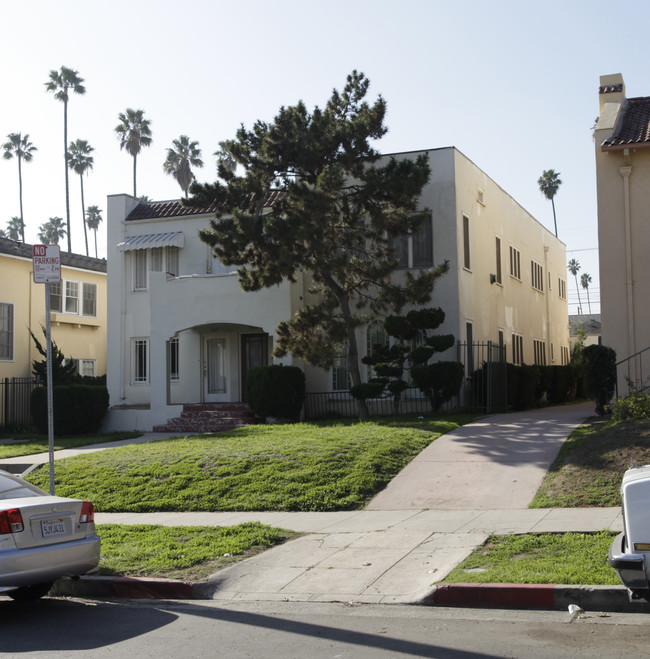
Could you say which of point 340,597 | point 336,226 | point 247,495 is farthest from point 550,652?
point 336,226

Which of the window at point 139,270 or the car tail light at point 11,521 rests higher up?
the window at point 139,270

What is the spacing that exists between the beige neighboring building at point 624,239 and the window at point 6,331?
19945 mm

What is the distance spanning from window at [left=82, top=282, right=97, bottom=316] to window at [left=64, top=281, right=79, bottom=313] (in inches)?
15.5

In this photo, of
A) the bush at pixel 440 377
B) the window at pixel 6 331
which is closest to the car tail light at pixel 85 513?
the bush at pixel 440 377

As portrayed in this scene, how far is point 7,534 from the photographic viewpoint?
7383 millimetres

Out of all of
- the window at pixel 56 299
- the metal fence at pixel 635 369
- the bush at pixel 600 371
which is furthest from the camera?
the window at pixel 56 299

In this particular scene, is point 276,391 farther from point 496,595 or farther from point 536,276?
point 536,276

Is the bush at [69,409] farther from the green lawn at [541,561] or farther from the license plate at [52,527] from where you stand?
the green lawn at [541,561]

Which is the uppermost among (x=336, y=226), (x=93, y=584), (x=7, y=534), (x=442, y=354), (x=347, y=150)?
(x=347, y=150)

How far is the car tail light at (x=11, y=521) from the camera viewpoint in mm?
7395

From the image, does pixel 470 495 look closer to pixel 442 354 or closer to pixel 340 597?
pixel 340 597

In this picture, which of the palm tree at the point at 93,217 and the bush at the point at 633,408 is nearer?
the bush at the point at 633,408

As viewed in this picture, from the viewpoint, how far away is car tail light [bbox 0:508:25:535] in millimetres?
7395

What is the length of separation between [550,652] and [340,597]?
244 cm
